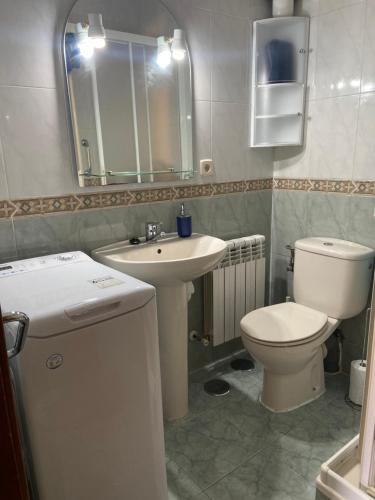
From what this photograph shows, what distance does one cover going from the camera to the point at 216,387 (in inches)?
85.4

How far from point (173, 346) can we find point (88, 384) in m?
0.76

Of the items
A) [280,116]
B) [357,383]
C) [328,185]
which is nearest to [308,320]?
[357,383]

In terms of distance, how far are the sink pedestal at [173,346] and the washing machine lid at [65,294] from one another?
443 mm

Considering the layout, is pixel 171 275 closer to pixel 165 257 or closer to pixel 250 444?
pixel 165 257

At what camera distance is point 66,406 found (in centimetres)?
108

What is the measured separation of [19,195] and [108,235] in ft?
1.42

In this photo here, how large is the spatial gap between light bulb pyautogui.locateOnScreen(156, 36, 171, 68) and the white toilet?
117cm

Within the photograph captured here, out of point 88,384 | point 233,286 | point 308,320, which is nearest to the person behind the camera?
point 88,384

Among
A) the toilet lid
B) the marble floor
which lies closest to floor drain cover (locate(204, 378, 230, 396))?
the marble floor

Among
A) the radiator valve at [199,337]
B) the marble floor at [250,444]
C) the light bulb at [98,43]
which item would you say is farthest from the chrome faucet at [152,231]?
the marble floor at [250,444]

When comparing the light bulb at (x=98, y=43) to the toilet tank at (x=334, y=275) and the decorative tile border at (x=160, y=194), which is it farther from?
the toilet tank at (x=334, y=275)

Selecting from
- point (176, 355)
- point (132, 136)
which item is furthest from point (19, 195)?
point (176, 355)

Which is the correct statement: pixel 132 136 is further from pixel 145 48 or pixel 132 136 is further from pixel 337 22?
pixel 337 22

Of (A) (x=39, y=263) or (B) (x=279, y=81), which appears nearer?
(A) (x=39, y=263)
